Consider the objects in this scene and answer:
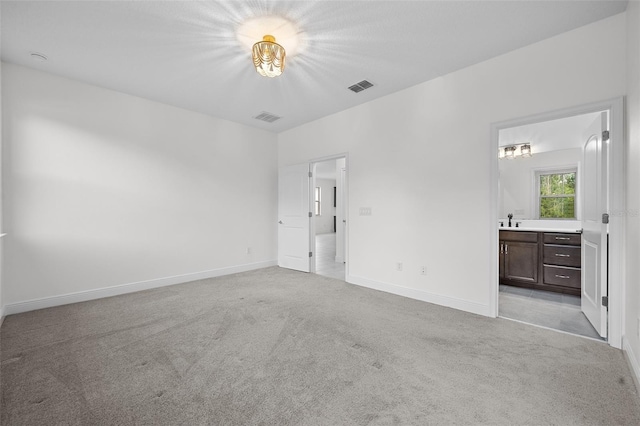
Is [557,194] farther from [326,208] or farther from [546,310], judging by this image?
[326,208]

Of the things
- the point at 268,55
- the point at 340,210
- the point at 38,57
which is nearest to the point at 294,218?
the point at 340,210

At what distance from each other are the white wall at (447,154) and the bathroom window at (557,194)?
2.82 meters

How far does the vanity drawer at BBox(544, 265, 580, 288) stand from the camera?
3.61m

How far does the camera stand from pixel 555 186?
4711 millimetres

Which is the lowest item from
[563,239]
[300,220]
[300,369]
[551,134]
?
[300,369]

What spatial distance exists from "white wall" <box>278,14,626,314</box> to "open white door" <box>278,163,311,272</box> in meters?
1.07

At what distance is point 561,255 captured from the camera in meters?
3.72

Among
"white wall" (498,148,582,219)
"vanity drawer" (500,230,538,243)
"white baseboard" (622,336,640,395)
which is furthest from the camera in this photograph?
"white wall" (498,148,582,219)

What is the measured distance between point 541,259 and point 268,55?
14.5 ft

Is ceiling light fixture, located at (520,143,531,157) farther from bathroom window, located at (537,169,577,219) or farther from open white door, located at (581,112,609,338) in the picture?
open white door, located at (581,112,609,338)

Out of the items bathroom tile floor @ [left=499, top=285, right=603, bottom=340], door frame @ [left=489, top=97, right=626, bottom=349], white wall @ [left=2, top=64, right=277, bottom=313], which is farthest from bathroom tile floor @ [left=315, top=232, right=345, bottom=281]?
door frame @ [left=489, top=97, right=626, bottom=349]

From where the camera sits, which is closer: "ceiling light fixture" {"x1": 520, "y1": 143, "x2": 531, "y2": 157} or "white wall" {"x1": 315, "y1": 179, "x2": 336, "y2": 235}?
"ceiling light fixture" {"x1": 520, "y1": 143, "x2": 531, "y2": 157}

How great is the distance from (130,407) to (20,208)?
9.85 feet

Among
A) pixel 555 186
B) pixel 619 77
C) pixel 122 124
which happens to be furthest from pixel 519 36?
pixel 122 124
